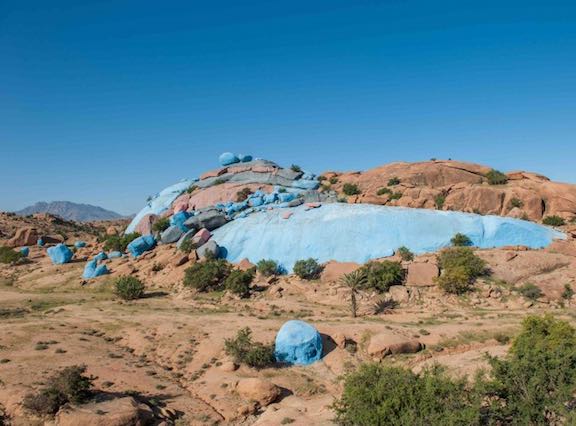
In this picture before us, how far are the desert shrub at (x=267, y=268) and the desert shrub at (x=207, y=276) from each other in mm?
3292

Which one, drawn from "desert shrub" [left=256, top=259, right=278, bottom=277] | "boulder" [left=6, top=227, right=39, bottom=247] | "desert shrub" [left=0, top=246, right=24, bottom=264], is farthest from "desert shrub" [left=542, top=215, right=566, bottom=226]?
"boulder" [left=6, top=227, right=39, bottom=247]

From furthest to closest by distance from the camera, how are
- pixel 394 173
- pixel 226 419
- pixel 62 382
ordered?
pixel 394 173 < pixel 226 419 < pixel 62 382

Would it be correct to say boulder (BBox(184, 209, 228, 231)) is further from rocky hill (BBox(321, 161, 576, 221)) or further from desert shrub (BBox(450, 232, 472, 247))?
desert shrub (BBox(450, 232, 472, 247))

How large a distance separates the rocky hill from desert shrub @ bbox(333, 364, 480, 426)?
129 feet

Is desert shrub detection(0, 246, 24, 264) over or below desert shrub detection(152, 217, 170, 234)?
below

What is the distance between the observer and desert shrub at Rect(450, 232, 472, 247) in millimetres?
39938

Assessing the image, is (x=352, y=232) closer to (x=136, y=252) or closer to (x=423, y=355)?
(x=423, y=355)

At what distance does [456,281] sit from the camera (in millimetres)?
32688

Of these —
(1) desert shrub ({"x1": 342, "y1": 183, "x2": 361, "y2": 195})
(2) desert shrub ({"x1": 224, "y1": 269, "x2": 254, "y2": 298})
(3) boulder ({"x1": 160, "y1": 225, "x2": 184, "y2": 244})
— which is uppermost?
(1) desert shrub ({"x1": 342, "y1": 183, "x2": 361, "y2": 195})

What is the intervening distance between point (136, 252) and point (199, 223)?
8751mm

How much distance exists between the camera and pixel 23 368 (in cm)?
1844

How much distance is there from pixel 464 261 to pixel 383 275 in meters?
7.14

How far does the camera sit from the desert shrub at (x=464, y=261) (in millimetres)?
34031

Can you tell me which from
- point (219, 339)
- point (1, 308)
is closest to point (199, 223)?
point (1, 308)
